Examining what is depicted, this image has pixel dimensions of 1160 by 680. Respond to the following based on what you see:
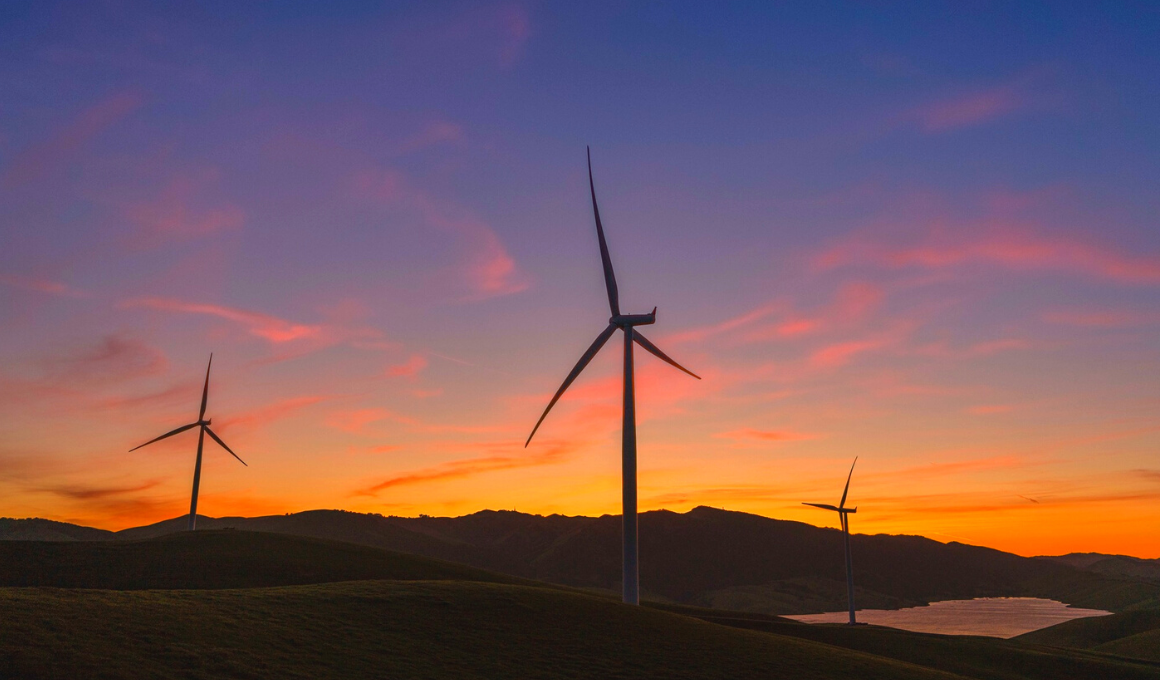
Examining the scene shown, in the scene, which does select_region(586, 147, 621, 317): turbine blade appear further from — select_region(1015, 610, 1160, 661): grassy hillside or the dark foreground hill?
select_region(1015, 610, 1160, 661): grassy hillside

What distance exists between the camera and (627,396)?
2741 inches

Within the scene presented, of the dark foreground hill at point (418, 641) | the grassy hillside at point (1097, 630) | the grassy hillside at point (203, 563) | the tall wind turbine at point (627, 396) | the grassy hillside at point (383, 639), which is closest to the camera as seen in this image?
the grassy hillside at point (383, 639)

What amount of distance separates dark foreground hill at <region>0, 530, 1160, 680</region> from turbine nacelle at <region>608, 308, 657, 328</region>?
24.2 m

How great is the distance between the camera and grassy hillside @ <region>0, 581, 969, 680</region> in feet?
115

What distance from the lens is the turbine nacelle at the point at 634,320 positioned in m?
73.2

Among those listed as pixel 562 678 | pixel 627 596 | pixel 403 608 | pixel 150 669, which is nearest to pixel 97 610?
pixel 150 669

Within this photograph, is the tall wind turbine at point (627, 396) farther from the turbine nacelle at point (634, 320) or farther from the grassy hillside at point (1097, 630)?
the grassy hillside at point (1097, 630)

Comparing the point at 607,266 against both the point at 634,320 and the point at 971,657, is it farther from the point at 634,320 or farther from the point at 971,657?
the point at 971,657

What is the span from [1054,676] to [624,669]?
49.7 metres

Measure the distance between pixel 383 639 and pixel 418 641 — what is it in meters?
2.04

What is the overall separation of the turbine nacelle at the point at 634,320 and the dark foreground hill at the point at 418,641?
79.5 ft

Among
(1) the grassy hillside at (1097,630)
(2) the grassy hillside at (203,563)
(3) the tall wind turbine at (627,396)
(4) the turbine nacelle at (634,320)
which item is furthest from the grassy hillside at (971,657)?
(1) the grassy hillside at (1097,630)

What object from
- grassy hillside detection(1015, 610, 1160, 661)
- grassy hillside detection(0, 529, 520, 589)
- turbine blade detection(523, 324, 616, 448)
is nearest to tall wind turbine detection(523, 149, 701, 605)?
turbine blade detection(523, 324, 616, 448)

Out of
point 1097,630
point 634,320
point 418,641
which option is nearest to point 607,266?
point 634,320
